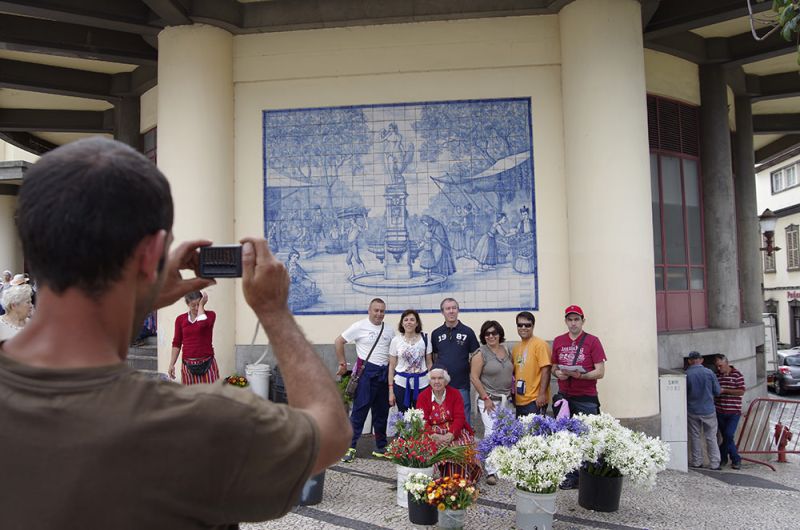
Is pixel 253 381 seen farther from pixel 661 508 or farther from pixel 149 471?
pixel 149 471

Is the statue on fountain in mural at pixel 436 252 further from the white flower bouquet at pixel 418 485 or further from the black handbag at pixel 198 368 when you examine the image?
the white flower bouquet at pixel 418 485

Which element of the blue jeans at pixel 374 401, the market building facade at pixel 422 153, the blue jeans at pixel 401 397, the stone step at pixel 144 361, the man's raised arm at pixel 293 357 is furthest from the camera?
the stone step at pixel 144 361

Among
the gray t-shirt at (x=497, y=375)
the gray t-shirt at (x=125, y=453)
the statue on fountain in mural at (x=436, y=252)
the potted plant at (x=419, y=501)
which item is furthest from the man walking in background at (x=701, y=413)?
the gray t-shirt at (x=125, y=453)

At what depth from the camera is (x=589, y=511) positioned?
251 inches

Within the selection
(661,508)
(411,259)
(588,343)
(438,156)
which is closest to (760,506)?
(661,508)

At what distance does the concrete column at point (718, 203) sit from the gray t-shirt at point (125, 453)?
12121 millimetres

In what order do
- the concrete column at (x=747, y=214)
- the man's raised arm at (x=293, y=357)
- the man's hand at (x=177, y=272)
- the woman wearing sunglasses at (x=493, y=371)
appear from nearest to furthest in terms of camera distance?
the man's raised arm at (x=293, y=357) < the man's hand at (x=177, y=272) < the woman wearing sunglasses at (x=493, y=371) < the concrete column at (x=747, y=214)

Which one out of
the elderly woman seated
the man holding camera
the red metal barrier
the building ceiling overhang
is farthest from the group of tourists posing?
the man holding camera

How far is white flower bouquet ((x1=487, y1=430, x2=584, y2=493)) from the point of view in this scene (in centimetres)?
545

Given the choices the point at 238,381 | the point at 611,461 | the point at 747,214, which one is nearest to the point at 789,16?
the point at 611,461

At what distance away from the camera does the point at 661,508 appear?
663cm

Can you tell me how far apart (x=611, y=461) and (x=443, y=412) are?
169 centimetres

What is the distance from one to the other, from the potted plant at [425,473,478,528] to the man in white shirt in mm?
2604

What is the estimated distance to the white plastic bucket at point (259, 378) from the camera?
8.93 meters
